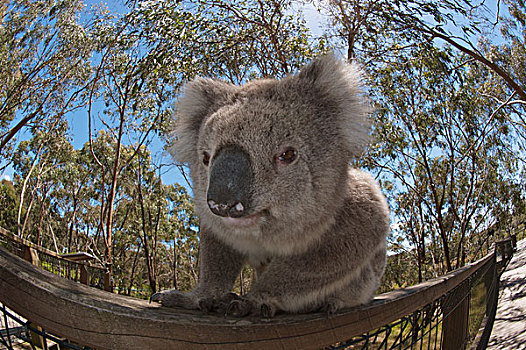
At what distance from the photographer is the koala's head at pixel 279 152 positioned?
1.21 meters

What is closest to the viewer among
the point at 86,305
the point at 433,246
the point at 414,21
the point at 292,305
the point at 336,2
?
the point at 86,305

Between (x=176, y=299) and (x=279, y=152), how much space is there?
1.97ft

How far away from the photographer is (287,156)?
1.31 m

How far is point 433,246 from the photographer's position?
10922mm

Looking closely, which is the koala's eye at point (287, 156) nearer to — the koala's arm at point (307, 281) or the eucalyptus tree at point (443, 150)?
the koala's arm at point (307, 281)

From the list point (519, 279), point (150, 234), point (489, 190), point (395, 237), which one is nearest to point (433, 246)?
point (395, 237)

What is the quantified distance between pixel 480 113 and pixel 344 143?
11167 millimetres

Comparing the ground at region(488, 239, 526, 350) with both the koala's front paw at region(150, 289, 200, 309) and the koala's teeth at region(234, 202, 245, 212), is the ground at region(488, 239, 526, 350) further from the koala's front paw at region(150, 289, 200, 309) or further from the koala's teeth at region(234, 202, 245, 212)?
the koala's teeth at region(234, 202, 245, 212)

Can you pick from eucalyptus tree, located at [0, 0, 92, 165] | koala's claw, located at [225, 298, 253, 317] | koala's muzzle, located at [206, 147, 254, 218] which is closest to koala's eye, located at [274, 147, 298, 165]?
koala's muzzle, located at [206, 147, 254, 218]

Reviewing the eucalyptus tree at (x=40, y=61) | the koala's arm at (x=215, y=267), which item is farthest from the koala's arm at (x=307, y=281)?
the eucalyptus tree at (x=40, y=61)

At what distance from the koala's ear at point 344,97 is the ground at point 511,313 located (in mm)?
4241

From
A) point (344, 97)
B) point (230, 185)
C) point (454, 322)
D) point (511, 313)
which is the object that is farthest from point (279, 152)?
point (511, 313)

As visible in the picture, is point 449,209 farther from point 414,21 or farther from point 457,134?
point 414,21

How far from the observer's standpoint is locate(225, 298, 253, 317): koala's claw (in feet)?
3.89
